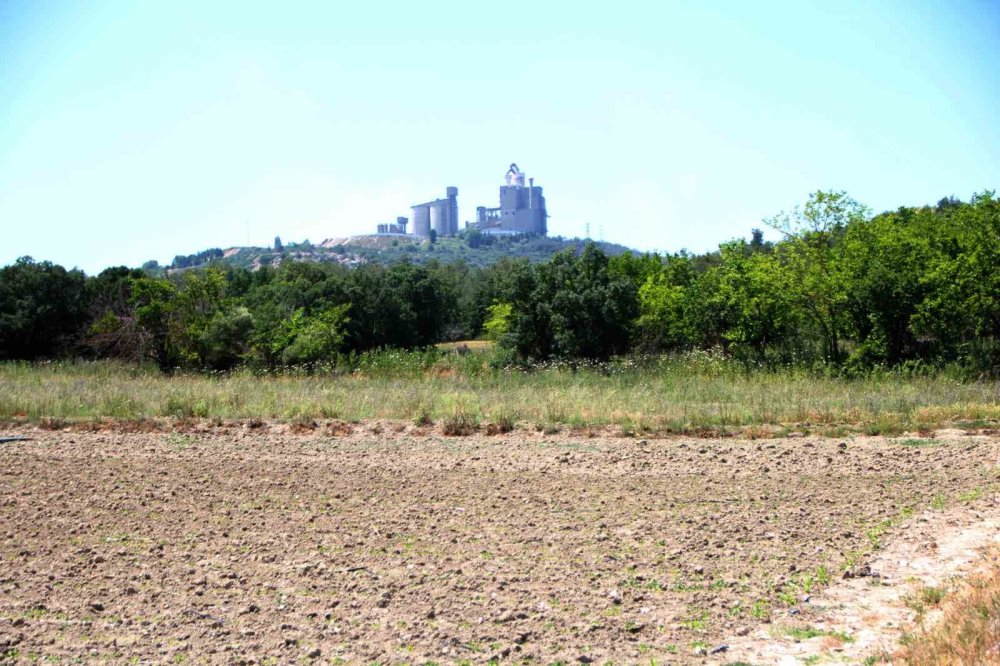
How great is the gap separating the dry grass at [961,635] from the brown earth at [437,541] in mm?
1128

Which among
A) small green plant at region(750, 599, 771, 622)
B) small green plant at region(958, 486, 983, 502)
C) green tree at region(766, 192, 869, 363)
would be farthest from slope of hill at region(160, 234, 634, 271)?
small green plant at region(750, 599, 771, 622)

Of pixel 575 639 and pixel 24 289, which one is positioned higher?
pixel 24 289

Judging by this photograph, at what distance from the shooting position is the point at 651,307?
107ft

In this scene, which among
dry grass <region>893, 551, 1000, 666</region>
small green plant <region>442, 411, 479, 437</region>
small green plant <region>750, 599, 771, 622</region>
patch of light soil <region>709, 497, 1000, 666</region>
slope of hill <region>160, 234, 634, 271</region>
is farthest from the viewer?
slope of hill <region>160, 234, 634, 271</region>

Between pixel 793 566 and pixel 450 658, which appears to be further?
pixel 793 566

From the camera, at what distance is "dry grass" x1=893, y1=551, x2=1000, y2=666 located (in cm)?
500

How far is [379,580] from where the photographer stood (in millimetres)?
7402

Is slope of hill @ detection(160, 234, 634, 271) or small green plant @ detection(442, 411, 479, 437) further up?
slope of hill @ detection(160, 234, 634, 271)

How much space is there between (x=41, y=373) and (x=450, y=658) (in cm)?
2255

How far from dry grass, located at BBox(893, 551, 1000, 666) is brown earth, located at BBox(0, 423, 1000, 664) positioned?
1128 mm

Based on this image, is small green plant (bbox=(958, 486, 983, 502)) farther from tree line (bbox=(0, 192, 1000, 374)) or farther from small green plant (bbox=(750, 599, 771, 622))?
tree line (bbox=(0, 192, 1000, 374))

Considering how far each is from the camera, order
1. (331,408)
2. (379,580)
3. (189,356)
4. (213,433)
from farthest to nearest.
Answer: (189,356), (331,408), (213,433), (379,580)

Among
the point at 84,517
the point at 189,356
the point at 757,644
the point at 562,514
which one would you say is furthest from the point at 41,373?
the point at 757,644

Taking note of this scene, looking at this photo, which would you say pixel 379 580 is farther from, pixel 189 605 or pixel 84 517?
pixel 84 517
